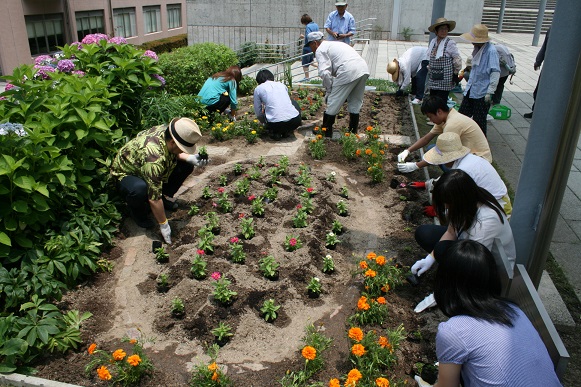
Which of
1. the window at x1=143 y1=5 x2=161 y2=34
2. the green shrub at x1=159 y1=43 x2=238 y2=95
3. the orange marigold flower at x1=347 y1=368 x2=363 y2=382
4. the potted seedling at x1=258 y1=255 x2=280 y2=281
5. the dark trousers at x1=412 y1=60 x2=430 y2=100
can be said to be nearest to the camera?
the orange marigold flower at x1=347 y1=368 x2=363 y2=382

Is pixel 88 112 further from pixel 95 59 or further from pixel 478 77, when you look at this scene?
pixel 478 77

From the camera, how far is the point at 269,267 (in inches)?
152

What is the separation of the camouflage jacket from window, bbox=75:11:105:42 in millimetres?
22487

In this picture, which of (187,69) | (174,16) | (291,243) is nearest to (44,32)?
(174,16)

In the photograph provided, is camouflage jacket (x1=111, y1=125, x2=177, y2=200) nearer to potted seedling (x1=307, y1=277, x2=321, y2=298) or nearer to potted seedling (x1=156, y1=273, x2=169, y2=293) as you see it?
potted seedling (x1=156, y1=273, x2=169, y2=293)

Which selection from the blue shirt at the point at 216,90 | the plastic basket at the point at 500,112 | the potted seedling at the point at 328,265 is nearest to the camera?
the potted seedling at the point at 328,265

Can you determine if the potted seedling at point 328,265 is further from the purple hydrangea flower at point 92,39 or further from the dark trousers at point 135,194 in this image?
the purple hydrangea flower at point 92,39

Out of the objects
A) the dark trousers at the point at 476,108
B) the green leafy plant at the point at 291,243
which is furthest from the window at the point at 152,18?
the green leafy plant at the point at 291,243

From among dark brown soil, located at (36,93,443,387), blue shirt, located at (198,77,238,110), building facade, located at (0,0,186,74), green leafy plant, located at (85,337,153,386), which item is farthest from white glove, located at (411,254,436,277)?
building facade, located at (0,0,186,74)

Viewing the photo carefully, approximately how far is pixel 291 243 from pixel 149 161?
1.52m

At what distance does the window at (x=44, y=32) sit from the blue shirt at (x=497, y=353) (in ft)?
74.4

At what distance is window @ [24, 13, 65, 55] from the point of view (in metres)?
20.6

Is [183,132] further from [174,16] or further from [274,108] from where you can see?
[174,16]

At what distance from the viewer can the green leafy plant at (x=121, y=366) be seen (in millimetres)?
2809
